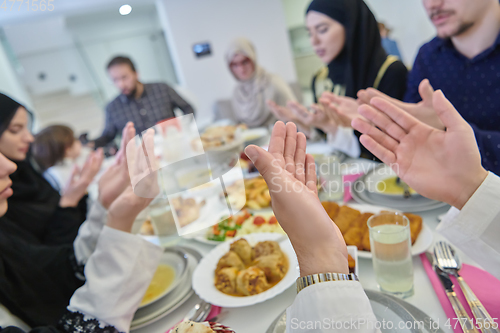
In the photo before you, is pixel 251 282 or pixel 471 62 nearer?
pixel 251 282

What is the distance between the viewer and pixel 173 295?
2.50 feet

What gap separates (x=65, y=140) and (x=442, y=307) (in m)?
2.42

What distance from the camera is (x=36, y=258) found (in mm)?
833

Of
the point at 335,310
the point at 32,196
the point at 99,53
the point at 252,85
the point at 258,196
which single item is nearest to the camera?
the point at 335,310

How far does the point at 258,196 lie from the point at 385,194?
17.3 inches

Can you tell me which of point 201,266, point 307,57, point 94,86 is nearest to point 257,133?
point 201,266

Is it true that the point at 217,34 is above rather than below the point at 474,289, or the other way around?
above

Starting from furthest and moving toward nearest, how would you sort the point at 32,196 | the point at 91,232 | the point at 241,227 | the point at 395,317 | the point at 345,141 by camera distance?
1. the point at 345,141
2. the point at 32,196
3. the point at 241,227
4. the point at 91,232
5. the point at 395,317

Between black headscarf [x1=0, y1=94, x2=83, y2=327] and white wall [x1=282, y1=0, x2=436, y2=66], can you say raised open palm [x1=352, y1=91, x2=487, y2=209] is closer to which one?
black headscarf [x1=0, y1=94, x2=83, y2=327]

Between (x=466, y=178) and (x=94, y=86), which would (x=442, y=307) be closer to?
(x=466, y=178)

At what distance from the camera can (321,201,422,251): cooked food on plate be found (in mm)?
766

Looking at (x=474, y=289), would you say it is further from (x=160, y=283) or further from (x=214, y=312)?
(x=160, y=283)

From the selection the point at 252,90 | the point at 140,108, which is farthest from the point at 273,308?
the point at 140,108

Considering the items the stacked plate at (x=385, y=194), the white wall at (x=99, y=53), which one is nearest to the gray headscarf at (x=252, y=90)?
the stacked plate at (x=385, y=194)
